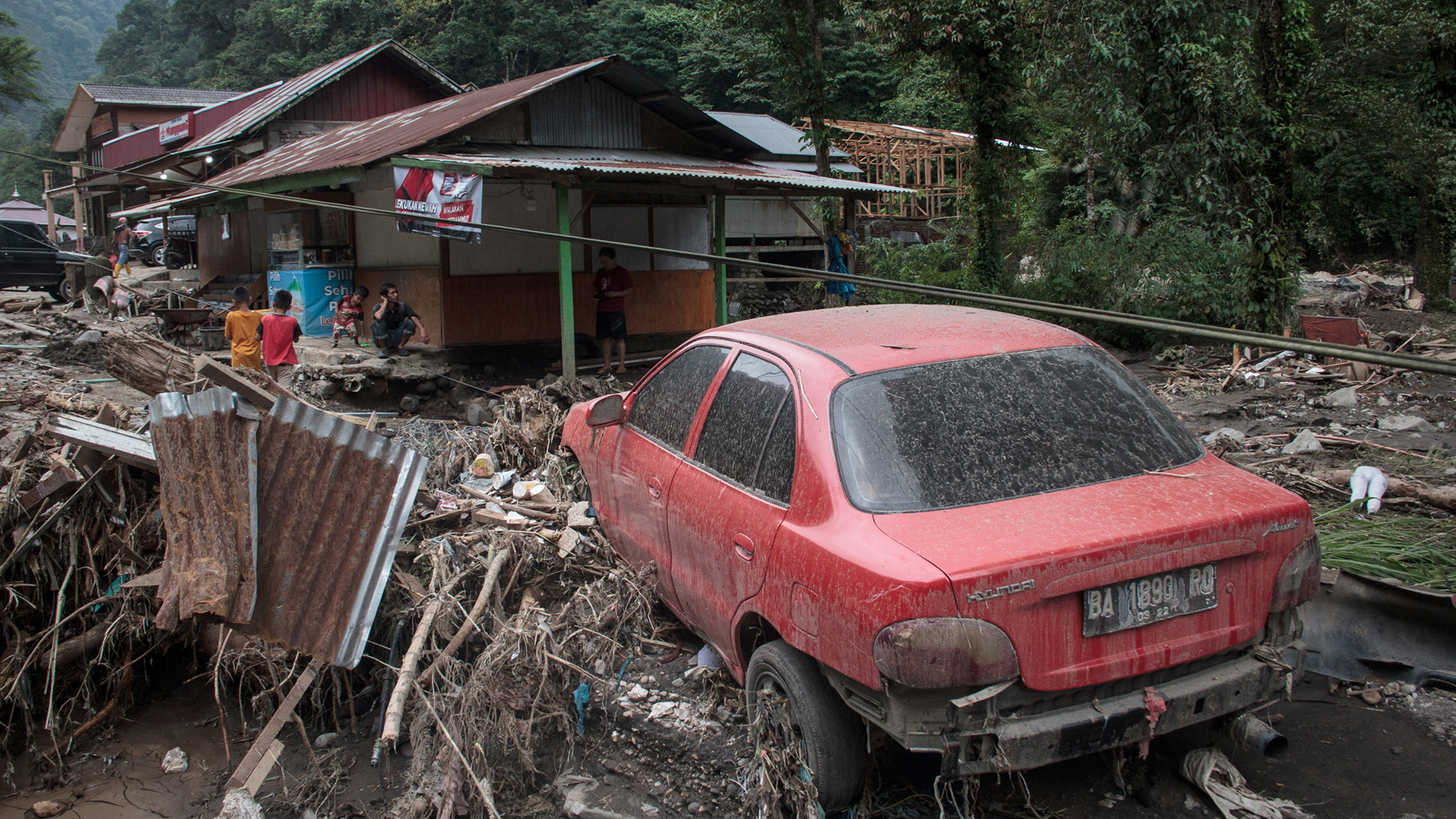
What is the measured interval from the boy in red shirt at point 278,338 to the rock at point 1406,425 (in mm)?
9509

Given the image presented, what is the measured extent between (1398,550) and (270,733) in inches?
193

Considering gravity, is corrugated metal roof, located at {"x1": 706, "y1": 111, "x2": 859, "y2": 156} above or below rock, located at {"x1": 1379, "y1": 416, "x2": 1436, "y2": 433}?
above

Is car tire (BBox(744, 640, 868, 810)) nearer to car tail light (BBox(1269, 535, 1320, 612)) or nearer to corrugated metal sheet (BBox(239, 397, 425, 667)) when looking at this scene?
car tail light (BBox(1269, 535, 1320, 612))

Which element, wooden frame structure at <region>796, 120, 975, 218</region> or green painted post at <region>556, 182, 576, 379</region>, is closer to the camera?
green painted post at <region>556, 182, 576, 379</region>

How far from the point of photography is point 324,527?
12.6ft

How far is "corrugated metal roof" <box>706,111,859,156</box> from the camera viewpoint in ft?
64.4

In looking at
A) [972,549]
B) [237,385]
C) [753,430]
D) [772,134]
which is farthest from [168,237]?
[972,549]

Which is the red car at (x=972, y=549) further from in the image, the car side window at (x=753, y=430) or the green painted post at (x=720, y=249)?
the green painted post at (x=720, y=249)

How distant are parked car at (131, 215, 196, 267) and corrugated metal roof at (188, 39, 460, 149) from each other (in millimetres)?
3383

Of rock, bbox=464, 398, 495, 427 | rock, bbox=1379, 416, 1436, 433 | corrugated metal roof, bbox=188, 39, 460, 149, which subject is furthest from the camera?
corrugated metal roof, bbox=188, 39, 460, 149

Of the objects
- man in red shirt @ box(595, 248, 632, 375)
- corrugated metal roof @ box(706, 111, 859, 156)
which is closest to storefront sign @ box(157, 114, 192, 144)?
corrugated metal roof @ box(706, 111, 859, 156)

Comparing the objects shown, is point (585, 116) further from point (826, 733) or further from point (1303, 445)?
point (826, 733)

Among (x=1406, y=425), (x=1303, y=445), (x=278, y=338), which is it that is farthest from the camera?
(x=278, y=338)

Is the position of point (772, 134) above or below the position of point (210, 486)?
above
